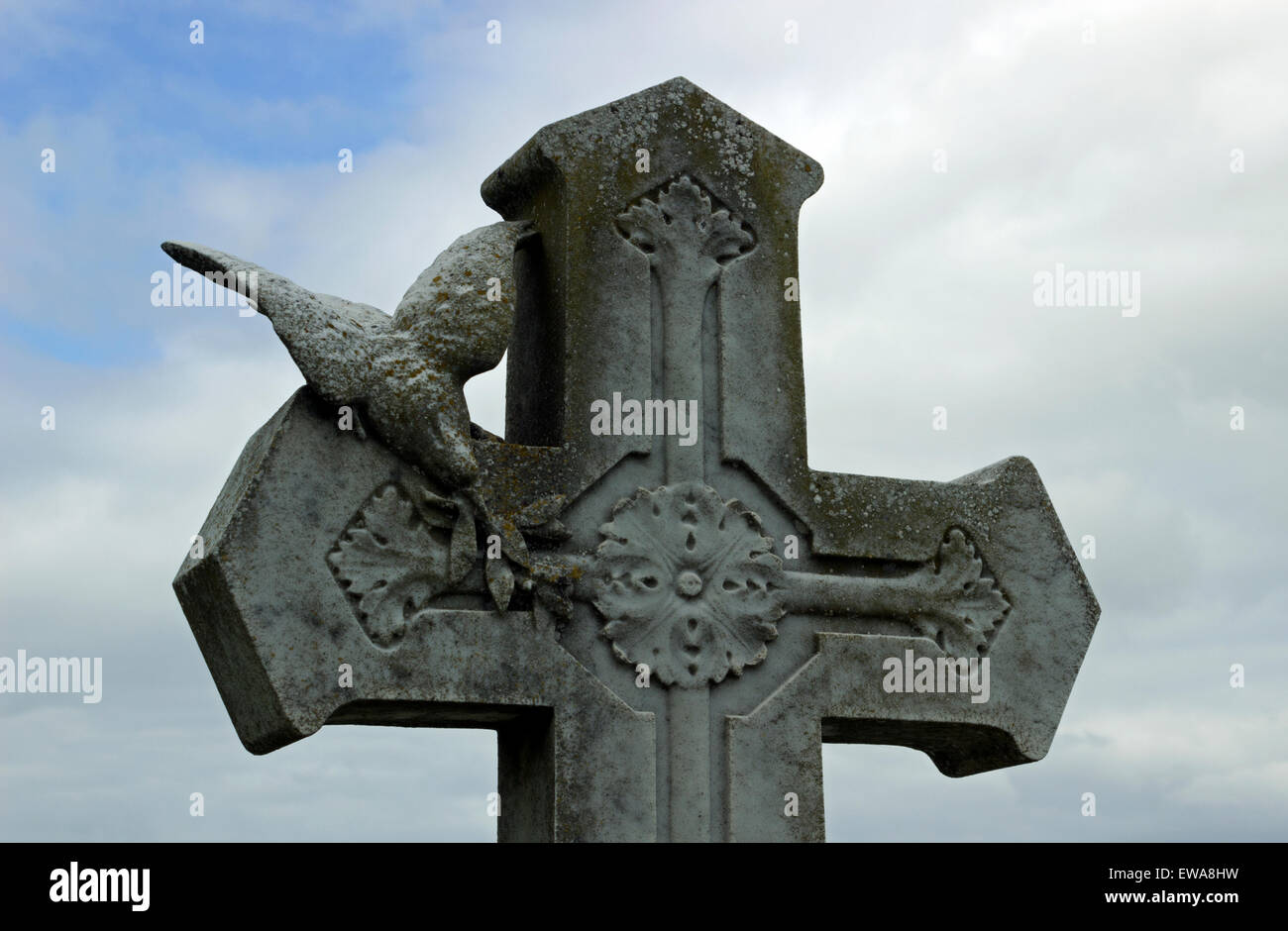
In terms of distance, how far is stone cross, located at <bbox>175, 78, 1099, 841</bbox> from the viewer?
561cm

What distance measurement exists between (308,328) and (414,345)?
392 millimetres

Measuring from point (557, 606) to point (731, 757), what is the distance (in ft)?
2.64

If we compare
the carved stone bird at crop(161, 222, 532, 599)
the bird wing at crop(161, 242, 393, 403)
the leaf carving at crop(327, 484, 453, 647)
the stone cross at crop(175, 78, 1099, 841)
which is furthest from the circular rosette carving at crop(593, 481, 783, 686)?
the bird wing at crop(161, 242, 393, 403)

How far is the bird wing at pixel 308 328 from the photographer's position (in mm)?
5617

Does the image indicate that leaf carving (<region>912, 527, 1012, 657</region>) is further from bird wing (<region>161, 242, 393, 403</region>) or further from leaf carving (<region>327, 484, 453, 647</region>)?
bird wing (<region>161, 242, 393, 403</region>)

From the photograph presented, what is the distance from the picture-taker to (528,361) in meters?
6.51

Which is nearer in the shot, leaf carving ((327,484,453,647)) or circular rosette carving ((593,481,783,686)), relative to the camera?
leaf carving ((327,484,453,647))

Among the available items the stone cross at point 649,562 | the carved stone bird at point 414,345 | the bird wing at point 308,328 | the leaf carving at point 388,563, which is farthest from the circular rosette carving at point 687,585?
the bird wing at point 308,328

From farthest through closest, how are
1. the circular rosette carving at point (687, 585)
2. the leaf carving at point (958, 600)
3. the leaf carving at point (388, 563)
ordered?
the leaf carving at point (958, 600)
the circular rosette carving at point (687, 585)
the leaf carving at point (388, 563)

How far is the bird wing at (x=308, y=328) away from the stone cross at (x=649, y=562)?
0.10 m

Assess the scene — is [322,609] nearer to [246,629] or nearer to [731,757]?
[246,629]

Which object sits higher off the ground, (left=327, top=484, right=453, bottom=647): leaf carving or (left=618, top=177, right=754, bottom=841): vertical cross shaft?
(left=618, top=177, right=754, bottom=841): vertical cross shaft

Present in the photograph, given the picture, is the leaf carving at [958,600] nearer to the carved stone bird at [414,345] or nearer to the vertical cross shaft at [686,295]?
the vertical cross shaft at [686,295]

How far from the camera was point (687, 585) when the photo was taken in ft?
19.8
